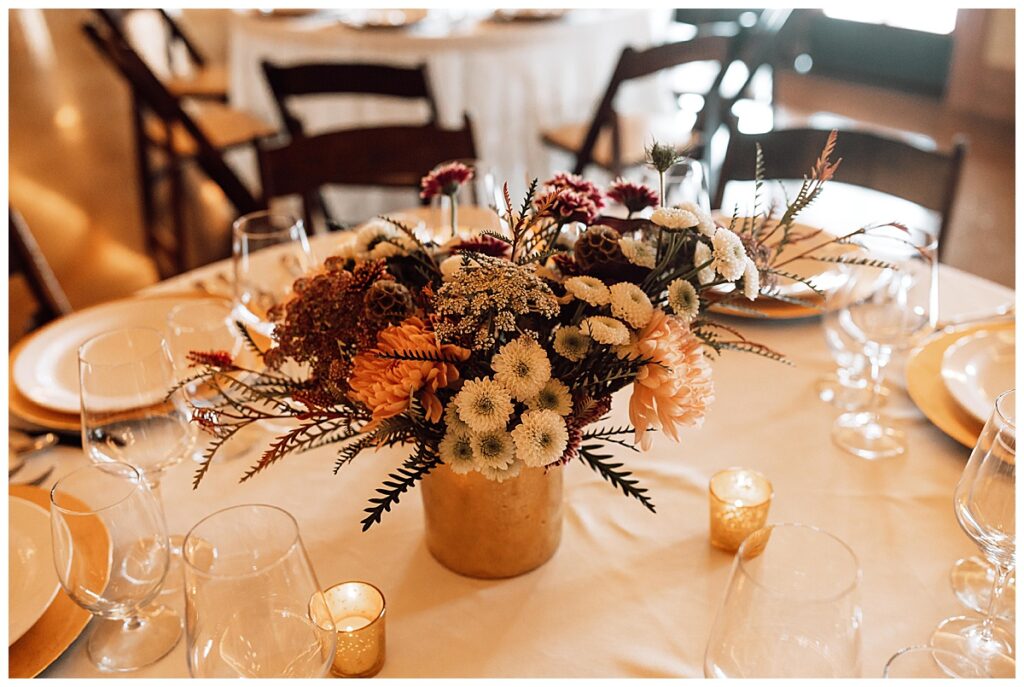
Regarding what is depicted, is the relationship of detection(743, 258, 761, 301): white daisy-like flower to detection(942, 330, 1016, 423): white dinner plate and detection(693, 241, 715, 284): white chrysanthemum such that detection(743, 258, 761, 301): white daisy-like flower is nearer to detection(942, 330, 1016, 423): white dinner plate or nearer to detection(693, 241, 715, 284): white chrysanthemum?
detection(693, 241, 715, 284): white chrysanthemum

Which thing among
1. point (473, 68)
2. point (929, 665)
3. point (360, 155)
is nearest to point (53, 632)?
point (929, 665)

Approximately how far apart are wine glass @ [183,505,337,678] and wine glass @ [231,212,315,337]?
40 cm

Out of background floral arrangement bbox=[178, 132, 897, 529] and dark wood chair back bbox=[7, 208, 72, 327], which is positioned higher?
background floral arrangement bbox=[178, 132, 897, 529]

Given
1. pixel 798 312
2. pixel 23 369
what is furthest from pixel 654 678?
pixel 23 369

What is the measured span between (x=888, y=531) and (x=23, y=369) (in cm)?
102

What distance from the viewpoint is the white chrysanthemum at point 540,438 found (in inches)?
25.8

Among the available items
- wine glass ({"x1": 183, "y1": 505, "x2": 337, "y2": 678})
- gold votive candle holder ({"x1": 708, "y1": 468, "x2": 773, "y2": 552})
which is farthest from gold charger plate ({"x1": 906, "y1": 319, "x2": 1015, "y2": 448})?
wine glass ({"x1": 183, "y1": 505, "x2": 337, "y2": 678})

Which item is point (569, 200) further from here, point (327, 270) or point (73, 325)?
point (73, 325)

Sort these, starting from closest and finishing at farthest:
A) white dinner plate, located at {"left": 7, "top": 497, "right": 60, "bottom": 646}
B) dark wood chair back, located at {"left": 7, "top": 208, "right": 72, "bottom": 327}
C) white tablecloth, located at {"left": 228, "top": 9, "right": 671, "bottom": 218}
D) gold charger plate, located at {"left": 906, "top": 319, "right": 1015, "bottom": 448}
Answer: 1. white dinner plate, located at {"left": 7, "top": 497, "right": 60, "bottom": 646}
2. gold charger plate, located at {"left": 906, "top": 319, "right": 1015, "bottom": 448}
3. dark wood chair back, located at {"left": 7, "top": 208, "right": 72, "bottom": 327}
4. white tablecloth, located at {"left": 228, "top": 9, "right": 671, "bottom": 218}

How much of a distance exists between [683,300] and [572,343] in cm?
10

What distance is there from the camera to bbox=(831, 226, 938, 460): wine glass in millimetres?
1009

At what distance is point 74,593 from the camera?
0.72 metres

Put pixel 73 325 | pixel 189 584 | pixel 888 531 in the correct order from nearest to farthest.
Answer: pixel 189 584
pixel 888 531
pixel 73 325

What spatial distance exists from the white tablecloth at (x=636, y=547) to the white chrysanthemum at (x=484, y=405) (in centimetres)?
24
